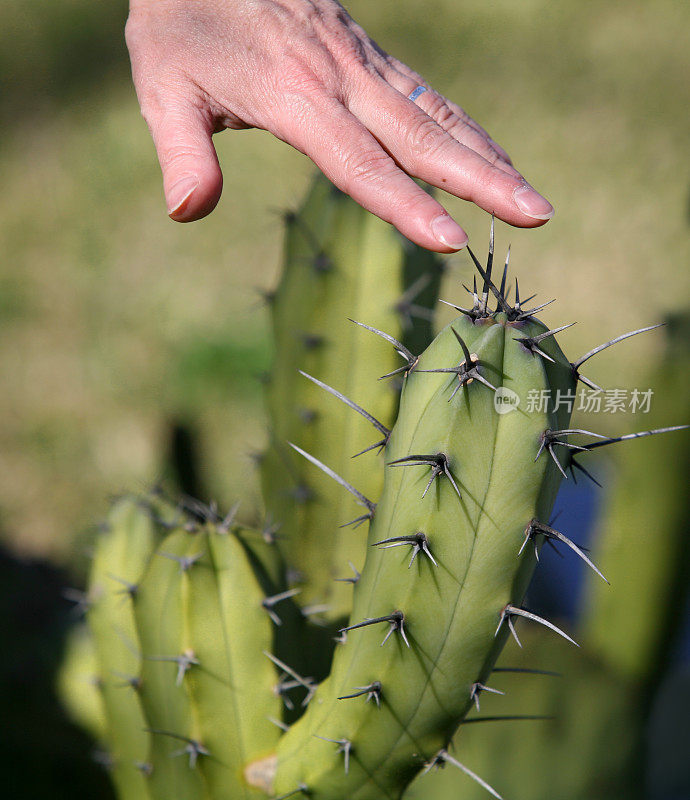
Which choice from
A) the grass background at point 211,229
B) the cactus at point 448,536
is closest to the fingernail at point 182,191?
the cactus at point 448,536

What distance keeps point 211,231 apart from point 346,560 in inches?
117

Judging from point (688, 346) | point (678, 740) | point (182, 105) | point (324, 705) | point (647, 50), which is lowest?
point (678, 740)

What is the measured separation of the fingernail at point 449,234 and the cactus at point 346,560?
0.29 feet

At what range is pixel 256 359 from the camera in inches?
150

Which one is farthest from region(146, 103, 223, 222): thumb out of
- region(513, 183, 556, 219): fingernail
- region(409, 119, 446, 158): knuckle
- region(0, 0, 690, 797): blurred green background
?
region(0, 0, 690, 797): blurred green background

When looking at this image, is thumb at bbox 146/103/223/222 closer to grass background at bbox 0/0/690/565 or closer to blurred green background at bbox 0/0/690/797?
blurred green background at bbox 0/0/690/797

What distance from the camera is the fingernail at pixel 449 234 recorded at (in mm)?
1186

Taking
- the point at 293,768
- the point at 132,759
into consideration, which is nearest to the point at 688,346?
the point at 293,768

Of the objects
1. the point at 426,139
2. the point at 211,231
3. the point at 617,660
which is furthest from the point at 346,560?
the point at 211,231

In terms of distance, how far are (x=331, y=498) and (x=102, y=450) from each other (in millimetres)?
2036

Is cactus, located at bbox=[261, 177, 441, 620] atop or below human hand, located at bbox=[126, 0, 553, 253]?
below

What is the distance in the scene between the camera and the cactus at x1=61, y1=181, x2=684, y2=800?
0.98 meters

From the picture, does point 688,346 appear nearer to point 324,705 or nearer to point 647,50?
point 324,705

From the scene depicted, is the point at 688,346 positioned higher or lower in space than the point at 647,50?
lower
